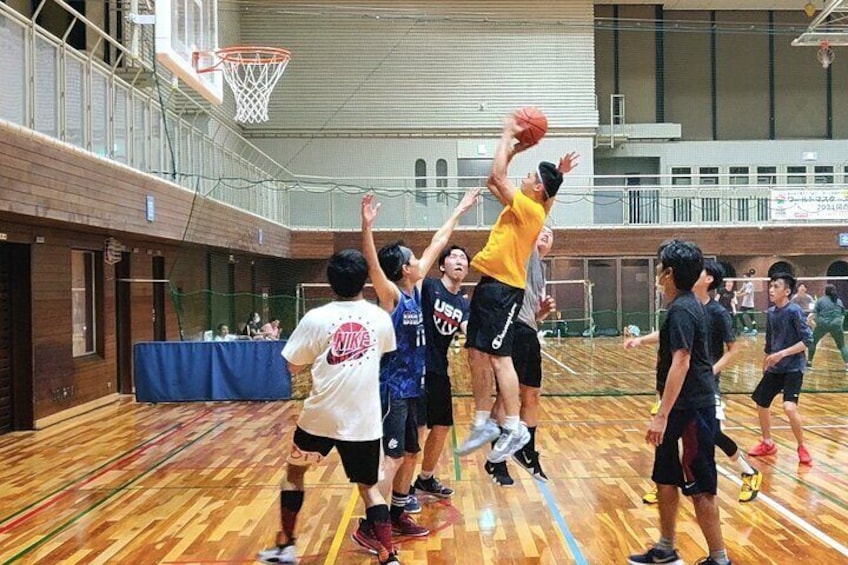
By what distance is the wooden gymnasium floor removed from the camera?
4902mm

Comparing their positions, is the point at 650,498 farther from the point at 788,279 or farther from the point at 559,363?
the point at 559,363

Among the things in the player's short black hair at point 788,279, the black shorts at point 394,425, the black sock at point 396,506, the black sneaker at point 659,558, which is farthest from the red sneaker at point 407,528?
the player's short black hair at point 788,279

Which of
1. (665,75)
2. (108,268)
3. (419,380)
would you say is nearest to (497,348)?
(419,380)

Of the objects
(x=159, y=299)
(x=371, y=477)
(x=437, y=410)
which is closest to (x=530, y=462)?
(x=437, y=410)

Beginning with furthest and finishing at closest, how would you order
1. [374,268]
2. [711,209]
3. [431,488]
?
[711,209] → [431,488] → [374,268]

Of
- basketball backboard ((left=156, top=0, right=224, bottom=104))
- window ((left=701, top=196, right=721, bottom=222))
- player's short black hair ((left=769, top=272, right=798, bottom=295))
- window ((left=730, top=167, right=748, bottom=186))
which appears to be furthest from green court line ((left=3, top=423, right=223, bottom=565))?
window ((left=730, top=167, right=748, bottom=186))

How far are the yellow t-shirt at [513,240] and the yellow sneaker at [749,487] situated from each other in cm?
255

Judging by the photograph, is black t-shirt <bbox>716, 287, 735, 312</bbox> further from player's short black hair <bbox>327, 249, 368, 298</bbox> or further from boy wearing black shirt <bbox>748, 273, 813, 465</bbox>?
player's short black hair <bbox>327, 249, 368, 298</bbox>

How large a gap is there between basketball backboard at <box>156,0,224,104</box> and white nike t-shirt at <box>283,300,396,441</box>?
6.99m

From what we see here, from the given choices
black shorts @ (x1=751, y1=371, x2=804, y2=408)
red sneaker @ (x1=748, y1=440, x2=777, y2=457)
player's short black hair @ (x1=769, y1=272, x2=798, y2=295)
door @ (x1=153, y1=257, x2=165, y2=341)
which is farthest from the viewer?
door @ (x1=153, y1=257, x2=165, y2=341)

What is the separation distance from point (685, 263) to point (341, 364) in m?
1.94

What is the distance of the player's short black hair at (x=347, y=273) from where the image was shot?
415 cm

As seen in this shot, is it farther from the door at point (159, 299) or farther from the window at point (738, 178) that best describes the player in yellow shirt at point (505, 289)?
the window at point (738, 178)

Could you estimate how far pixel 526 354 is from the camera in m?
5.68
